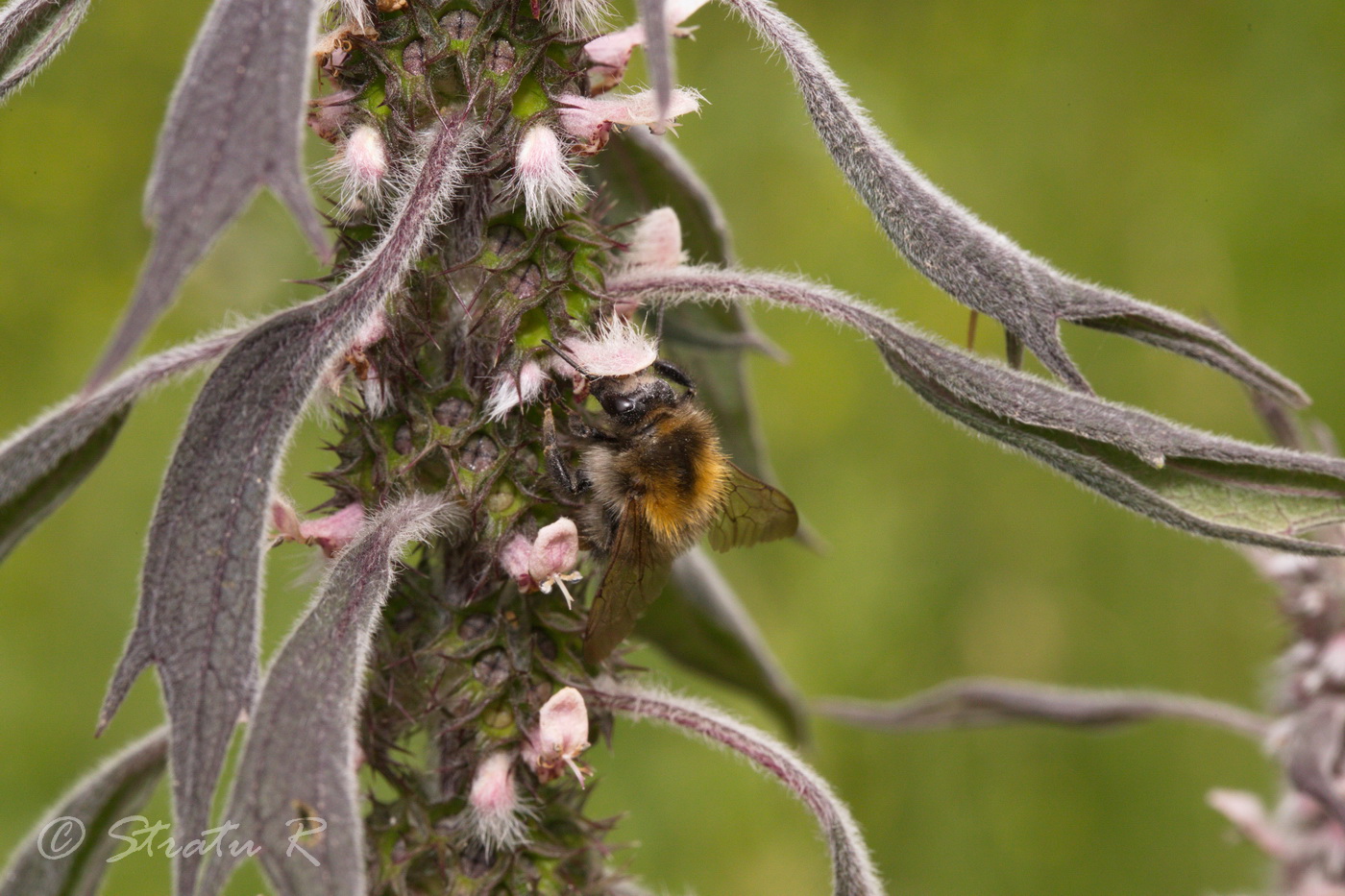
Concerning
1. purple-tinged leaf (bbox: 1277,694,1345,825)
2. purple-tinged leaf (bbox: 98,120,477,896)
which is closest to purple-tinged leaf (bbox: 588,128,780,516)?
purple-tinged leaf (bbox: 98,120,477,896)

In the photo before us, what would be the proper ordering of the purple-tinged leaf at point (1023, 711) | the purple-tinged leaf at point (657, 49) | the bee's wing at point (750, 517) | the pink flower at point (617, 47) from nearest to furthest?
the purple-tinged leaf at point (657, 49), the pink flower at point (617, 47), the bee's wing at point (750, 517), the purple-tinged leaf at point (1023, 711)

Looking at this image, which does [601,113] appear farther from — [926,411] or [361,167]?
[926,411]

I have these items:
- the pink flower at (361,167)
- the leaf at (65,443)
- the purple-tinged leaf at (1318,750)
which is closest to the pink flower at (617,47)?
the pink flower at (361,167)

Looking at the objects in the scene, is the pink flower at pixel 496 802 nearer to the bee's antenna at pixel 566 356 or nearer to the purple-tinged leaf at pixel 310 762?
the purple-tinged leaf at pixel 310 762

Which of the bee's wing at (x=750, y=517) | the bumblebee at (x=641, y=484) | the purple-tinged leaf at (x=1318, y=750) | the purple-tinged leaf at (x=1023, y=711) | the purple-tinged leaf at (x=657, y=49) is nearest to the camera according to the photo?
the purple-tinged leaf at (x=657, y=49)

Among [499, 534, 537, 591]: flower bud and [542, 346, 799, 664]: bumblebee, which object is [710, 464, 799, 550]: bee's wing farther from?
[499, 534, 537, 591]: flower bud

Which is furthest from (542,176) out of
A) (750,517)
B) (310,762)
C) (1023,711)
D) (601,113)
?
(1023,711)
